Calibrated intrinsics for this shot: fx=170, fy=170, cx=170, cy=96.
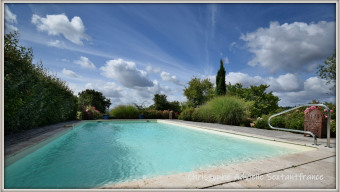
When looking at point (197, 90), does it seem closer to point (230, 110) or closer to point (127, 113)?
point (127, 113)

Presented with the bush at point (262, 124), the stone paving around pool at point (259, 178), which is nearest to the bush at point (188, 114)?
the bush at point (262, 124)

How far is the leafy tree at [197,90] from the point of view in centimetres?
2080

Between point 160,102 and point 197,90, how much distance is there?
5.27m

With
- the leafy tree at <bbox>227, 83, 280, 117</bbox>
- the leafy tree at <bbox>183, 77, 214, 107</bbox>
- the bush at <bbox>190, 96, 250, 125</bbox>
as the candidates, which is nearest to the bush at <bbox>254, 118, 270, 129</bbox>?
the bush at <bbox>190, 96, 250, 125</bbox>

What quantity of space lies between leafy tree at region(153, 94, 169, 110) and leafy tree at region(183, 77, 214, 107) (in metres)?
3.75

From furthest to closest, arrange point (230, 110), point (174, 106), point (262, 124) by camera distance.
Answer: point (174, 106) < point (230, 110) < point (262, 124)

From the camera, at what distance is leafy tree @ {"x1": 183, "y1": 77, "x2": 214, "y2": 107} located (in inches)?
819

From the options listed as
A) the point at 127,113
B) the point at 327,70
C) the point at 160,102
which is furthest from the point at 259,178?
the point at 160,102

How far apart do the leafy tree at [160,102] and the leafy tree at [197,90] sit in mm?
3751

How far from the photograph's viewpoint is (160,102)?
18406 mm

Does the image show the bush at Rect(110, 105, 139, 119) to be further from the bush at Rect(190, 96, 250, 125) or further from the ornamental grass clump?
the ornamental grass clump

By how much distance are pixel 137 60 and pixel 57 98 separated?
4.40 m

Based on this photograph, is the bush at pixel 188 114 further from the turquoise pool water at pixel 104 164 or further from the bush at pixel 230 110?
the turquoise pool water at pixel 104 164

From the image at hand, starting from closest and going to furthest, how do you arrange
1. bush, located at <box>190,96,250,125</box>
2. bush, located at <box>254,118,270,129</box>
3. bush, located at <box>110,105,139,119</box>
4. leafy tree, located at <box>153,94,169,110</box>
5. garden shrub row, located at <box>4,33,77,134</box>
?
garden shrub row, located at <box>4,33,77,134</box>
bush, located at <box>254,118,270,129</box>
bush, located at <box>190,96,250,125</box>
bush, located at <box>110,105,139,119</box>
leafy tree, located at <box>153,94,169,110</box>
